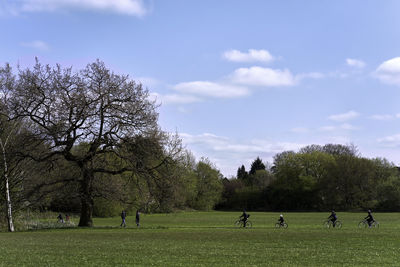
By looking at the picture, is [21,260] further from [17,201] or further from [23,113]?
[17,201]

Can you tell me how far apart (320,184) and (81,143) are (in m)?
75.1

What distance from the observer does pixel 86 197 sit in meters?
36.7

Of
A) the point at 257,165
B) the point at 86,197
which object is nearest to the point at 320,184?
the point at 257,165

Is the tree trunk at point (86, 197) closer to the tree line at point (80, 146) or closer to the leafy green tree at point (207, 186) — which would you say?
the tree line at point (80, 146)

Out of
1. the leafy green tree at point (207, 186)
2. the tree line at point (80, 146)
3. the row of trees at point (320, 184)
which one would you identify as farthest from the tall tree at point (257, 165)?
the tree line at point (80, 146)

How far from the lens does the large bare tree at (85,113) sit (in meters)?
34.6

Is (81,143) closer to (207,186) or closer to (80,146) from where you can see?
(80,146)

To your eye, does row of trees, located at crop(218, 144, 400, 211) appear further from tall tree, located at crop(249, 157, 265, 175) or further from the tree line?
the tree line

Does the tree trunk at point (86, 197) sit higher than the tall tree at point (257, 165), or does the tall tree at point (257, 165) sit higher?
the tall tree at point (257, 165)

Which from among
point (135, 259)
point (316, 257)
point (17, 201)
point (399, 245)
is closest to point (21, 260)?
point (135, 259)

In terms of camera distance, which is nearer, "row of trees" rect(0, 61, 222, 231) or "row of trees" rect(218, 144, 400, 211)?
"row of trees" rect(0, 61, 222, 231)

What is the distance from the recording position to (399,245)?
787 inches

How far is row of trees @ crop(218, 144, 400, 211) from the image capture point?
90.6m

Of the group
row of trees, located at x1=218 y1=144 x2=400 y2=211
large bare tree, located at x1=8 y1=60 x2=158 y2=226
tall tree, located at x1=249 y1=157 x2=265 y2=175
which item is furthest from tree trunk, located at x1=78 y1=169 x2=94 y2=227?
tall tree, located at x1=249 y1=157 x2=265 y2=175
